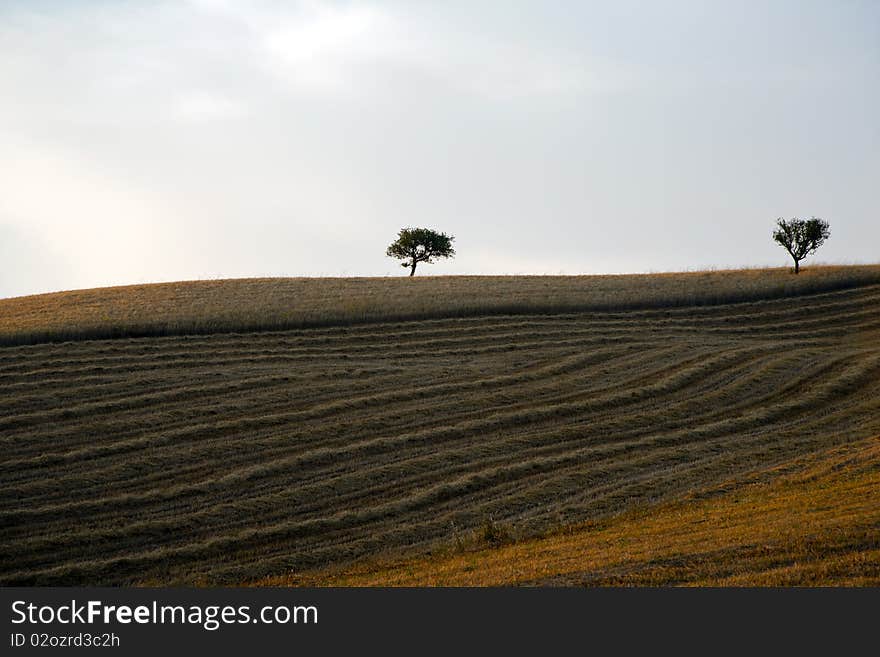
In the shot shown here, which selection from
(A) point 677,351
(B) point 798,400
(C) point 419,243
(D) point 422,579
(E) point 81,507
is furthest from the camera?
(C) point 419,243

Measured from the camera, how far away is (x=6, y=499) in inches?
897

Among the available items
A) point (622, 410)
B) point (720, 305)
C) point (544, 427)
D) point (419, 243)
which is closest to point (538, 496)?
point (544, 427)

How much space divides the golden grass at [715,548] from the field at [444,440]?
0.08 m

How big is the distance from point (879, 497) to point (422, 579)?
28.2 ft

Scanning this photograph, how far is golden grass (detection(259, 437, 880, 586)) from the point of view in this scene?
14688 mm

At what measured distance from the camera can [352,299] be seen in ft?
147

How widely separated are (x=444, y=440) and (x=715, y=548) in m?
11.6

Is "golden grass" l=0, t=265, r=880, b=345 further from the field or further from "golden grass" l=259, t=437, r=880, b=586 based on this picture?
"golden grass" l=259, t=437, r=880, b=586

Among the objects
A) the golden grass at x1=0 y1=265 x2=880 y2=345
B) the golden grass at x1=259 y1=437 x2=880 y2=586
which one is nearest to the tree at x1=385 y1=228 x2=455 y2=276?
the golden grass at x1=0 y1=265 x2=880 y2=345

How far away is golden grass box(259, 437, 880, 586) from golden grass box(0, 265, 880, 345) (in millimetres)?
21552

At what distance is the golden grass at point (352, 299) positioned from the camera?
39.9m

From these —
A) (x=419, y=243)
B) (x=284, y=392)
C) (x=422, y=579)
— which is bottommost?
(x=422, y=579)

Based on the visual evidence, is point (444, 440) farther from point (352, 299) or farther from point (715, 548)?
point (352, 299)

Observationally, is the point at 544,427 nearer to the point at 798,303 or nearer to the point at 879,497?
the point at 879,497
